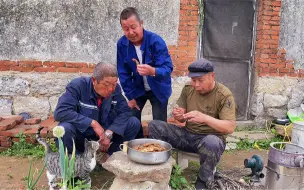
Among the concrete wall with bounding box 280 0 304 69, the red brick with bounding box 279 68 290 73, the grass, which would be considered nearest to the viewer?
the grass

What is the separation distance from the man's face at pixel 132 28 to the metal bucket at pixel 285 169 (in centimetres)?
201

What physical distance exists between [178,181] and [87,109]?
1309 millimetres

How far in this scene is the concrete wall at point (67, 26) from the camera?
5.23 metres

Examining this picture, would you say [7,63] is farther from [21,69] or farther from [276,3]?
[276,3]

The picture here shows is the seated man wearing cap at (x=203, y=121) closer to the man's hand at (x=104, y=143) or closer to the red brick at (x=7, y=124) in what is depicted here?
the man's hand at (x=104, y=143)

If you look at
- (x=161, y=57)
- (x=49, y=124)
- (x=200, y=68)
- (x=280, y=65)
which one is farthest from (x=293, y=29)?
(x=49, y=124)

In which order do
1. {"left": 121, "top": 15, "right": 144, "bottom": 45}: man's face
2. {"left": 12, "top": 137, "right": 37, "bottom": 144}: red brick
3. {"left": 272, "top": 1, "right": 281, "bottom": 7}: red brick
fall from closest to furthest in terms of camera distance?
{"left": 121, "top": 15, "right": 144, "bottom": 45}: man's face
{"left": 12, "top": 137, "right": 37, "bottom": 144}: red brick
{"left": 272, "top": 1, "right": 281, "bottom": 7}: red brick

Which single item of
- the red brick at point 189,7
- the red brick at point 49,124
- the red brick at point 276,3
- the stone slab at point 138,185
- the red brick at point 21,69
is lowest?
the stone slab at point 138,185

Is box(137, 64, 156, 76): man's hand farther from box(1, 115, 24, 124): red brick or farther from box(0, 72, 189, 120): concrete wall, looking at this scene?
box(1, 115, 24, 124): red brick

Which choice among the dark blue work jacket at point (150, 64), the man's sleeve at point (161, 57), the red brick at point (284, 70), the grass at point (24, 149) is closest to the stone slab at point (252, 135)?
the red brick at point (284, 70)

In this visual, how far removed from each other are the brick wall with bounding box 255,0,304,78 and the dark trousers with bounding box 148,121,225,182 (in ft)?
9.20

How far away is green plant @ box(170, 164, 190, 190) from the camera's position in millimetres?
3707

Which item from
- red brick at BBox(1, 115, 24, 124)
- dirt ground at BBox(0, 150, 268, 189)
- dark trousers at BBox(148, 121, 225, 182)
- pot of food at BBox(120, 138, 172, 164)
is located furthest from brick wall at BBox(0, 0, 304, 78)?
pot of food at BBox(120, 138, 172, 164)

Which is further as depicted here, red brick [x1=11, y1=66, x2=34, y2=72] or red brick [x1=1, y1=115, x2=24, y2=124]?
red brick [x1=11, y1=66, x2=34, y2=72]
